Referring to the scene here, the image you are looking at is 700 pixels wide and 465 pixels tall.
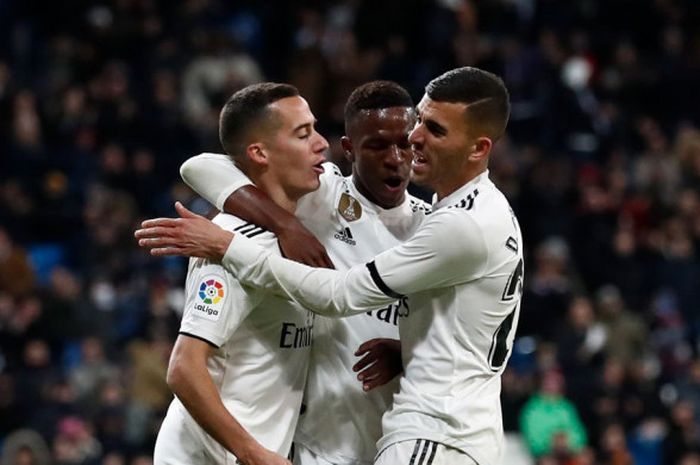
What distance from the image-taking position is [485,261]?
512cm

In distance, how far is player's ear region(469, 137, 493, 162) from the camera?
5.28 meters

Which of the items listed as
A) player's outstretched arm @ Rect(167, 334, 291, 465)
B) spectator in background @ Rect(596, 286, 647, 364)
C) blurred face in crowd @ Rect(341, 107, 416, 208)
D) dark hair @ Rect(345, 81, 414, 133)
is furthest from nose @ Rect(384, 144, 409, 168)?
spectator in background @ Rect(596, 286, 647, 364)

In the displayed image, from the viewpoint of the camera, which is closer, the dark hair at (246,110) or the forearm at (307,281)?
the forearm at (307,281)

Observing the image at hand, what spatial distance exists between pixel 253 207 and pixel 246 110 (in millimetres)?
413

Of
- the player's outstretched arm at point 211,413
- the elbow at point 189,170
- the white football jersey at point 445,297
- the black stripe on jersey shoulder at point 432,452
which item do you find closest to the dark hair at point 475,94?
the white football jersey at point 445,297

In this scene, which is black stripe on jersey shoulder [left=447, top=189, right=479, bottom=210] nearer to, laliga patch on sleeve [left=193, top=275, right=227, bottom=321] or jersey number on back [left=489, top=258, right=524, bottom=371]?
jersey number on back [left=489, top=258, right=524, bottom=371]

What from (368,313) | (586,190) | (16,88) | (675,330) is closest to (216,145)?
(16,88)

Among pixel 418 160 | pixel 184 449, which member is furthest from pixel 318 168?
pixel 184 449

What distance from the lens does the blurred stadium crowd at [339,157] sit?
12.7m

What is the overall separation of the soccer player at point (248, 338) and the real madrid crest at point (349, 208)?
0.27 m

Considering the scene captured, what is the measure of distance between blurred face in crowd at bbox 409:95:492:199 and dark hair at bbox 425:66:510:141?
0.03 meters

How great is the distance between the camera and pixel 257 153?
559 centimetres

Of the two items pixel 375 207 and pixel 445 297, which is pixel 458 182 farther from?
pixel 375 207

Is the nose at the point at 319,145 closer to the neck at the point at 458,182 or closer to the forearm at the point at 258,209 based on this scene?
the forearm at the point at 258,209
